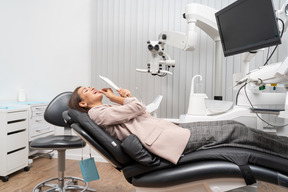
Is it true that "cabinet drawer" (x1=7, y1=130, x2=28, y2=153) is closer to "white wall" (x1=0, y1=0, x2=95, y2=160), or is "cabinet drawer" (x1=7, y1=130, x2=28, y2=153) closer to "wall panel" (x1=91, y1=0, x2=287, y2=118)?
"white wall" (x1=0, y1=0, x2=95, y2=160)

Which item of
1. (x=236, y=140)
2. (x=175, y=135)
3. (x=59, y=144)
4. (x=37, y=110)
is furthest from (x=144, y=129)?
(x=37, y=110)

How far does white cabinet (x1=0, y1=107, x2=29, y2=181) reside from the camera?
1961 mm

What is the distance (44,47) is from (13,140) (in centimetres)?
125

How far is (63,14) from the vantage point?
2650 millimetres

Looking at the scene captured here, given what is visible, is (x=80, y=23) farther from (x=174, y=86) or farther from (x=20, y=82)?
(x=174, y=86)

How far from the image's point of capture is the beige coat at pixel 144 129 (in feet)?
3.34

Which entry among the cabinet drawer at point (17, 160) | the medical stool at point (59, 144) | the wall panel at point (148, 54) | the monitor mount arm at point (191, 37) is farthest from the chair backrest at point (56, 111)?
the monitor mount arm at point (191, 37)

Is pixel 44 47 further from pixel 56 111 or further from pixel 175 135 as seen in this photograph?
pixel 175 135

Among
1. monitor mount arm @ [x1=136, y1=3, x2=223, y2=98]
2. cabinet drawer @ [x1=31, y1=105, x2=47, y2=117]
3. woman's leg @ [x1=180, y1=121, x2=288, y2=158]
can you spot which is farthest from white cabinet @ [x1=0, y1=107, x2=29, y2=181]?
woman's leg @ [x1=180, y1=121, x2=288, y2=158]

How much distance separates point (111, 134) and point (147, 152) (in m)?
0.25

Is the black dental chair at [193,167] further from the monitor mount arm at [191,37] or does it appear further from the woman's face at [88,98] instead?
the monitor mount arm at [191,37]

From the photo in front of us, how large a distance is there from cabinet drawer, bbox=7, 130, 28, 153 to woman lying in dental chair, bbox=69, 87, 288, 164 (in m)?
1.32

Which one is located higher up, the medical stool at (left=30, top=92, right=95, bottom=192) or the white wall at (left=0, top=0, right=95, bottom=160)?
the white wall at (left=0, top=0, right=95, bottom=160)

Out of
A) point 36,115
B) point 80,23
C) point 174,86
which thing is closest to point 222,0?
point 174,86
